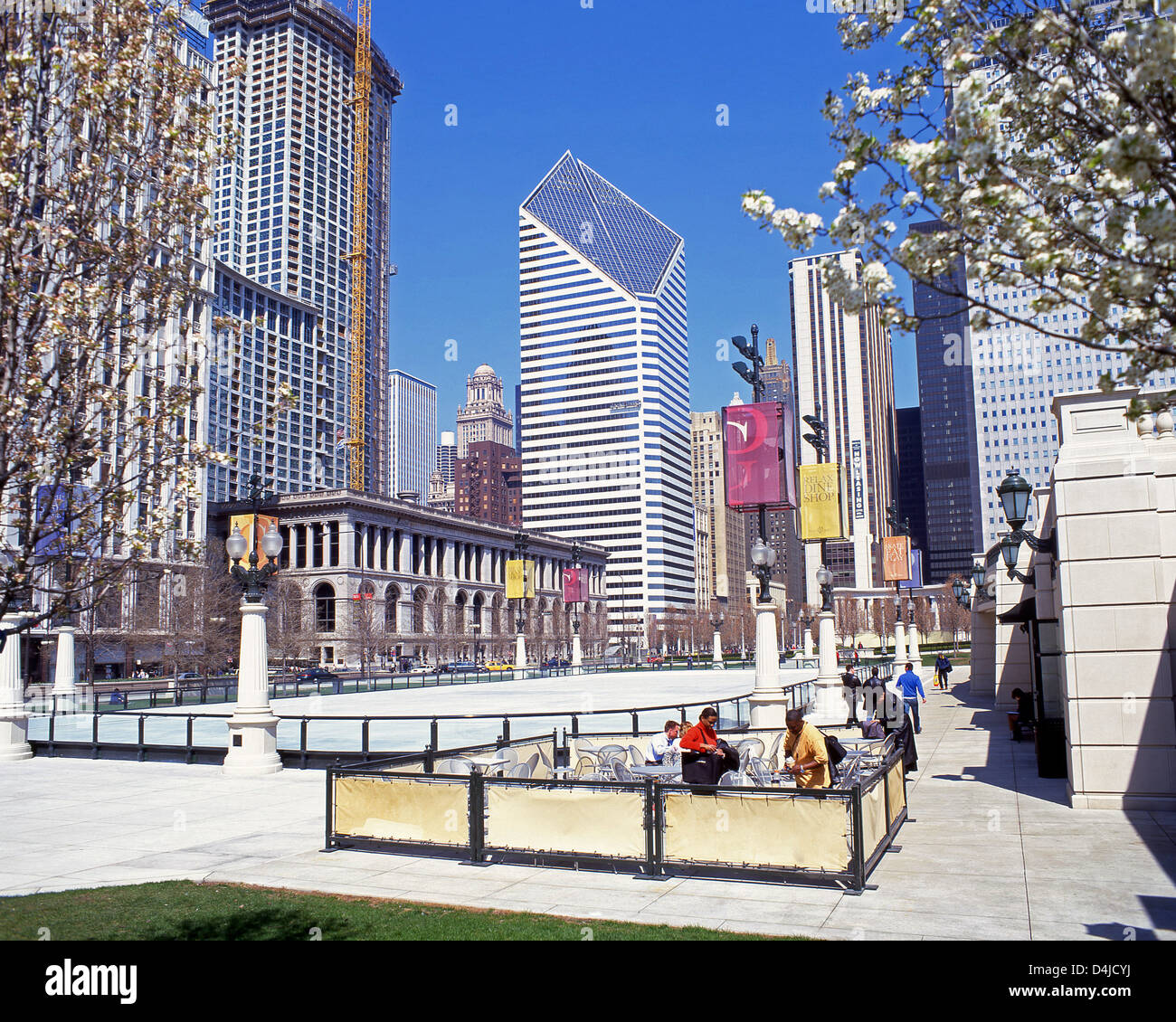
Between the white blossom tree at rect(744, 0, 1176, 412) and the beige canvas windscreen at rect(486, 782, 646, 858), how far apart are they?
6.66 m

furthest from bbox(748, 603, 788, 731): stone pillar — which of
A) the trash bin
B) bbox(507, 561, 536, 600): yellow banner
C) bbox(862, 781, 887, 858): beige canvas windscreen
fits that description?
bbox(507, 561, 536, 600): yellow banner

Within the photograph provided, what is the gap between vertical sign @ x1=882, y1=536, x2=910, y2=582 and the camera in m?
44.7

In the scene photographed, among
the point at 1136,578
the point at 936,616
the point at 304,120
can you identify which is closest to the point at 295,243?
the point at 304,120

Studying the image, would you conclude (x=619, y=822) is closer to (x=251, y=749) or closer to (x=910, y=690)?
(x=251, y=749)

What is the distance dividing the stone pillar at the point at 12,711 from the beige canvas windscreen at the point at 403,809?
605 inches

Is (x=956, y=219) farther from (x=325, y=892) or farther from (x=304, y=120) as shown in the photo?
(x=304, y=120)

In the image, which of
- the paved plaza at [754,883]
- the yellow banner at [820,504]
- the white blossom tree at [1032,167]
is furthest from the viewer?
the yellow banner at [820,504]

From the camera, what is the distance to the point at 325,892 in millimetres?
9641

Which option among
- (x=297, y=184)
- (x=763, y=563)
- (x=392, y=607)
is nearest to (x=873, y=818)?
(x=763, y=563)

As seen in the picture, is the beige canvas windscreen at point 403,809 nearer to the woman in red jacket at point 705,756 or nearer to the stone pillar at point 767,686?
the woman in red jacket at point 705,756

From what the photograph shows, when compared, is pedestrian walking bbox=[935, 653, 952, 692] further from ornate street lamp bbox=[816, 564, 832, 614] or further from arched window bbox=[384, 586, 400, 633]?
arched window bbox=[384, 586, 400, 633]

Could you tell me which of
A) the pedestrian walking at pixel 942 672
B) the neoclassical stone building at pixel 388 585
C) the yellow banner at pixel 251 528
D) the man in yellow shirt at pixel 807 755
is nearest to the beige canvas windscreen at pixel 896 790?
the man in yellow shirt at pixel 807 755

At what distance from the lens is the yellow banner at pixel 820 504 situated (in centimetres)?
2827
